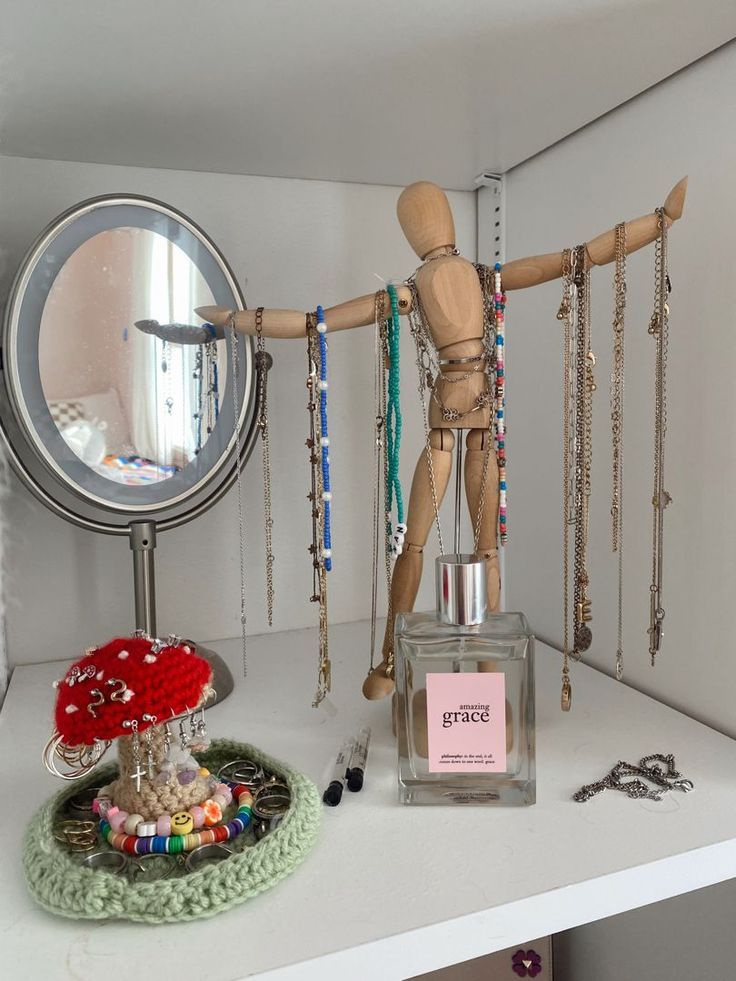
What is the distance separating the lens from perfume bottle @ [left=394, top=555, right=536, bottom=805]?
0.53m

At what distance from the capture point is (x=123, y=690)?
445 mm

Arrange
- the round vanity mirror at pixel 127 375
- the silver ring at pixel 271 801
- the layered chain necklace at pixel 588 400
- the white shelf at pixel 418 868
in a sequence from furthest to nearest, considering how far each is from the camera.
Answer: the round vanity mirror at pixel 127 375 < the layered chain necklace at pixel 588 400 < the silver ring at pixel 271 801 < the white shelf at pixel 418 868

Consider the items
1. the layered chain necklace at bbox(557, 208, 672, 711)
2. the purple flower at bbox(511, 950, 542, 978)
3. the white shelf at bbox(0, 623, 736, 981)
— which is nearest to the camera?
the white shelf at bbox(0, 623, 736, 981)

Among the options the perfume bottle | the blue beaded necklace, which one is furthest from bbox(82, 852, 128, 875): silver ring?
the blue beaded necklace

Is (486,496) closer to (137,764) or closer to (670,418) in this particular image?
(670,418)

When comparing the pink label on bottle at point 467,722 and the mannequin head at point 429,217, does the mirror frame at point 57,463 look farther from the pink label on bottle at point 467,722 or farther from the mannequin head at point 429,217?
the pink label on bottle at point 467,722

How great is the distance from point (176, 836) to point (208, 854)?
0.02m

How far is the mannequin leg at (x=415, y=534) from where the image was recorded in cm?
63

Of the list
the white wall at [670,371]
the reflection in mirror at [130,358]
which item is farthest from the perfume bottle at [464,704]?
the reflection in mirror at [130,358]

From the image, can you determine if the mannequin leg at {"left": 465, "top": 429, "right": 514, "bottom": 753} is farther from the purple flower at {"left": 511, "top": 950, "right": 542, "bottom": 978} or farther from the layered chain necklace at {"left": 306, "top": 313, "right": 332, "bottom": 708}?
the purple flower at {"left": 511, "top": 950, "right": 542, "bottom": 978}

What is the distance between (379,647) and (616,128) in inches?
23.0

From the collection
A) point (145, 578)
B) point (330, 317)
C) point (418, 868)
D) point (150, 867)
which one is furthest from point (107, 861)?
point (330, 317)

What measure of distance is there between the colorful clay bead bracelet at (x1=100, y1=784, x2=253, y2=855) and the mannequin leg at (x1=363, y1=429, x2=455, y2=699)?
0.19 metres

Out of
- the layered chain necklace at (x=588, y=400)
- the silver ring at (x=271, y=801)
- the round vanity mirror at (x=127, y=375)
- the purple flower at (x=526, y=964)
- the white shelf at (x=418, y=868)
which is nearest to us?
the white shelf at (x=418, y=868)
